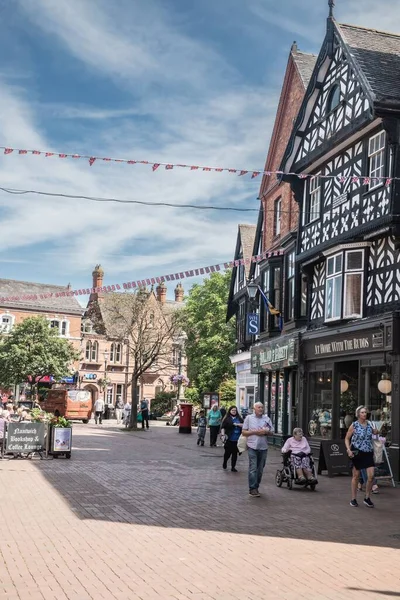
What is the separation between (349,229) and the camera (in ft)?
72.3

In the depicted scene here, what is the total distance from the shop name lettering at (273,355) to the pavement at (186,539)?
10587mm

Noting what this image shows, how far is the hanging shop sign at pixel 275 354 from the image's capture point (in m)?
26.3

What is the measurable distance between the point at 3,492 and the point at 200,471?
20.1 ft

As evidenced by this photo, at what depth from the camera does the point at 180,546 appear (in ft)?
30.3

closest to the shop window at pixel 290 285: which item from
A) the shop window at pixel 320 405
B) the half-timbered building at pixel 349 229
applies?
the half-timbered building at pixel 349 229

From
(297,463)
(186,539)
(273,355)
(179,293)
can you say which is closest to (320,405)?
(273,355)

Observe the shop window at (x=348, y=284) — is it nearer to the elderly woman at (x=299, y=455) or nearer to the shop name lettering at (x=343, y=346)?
the shop name lettering at (x=343, y=346)

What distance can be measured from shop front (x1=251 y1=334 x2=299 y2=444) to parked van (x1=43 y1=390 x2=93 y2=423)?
57.8 ft

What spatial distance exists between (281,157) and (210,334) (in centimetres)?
2746

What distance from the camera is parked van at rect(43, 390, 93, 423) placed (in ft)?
152

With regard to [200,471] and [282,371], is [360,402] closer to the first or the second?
[200,471]

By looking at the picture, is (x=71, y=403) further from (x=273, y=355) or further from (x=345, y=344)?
(x=345, y=344)

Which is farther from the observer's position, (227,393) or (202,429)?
(227,393)

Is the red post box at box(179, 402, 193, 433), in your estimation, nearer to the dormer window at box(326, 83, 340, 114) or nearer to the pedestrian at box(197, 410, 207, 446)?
the pedestrian at box(197, 410, 207, 446)
